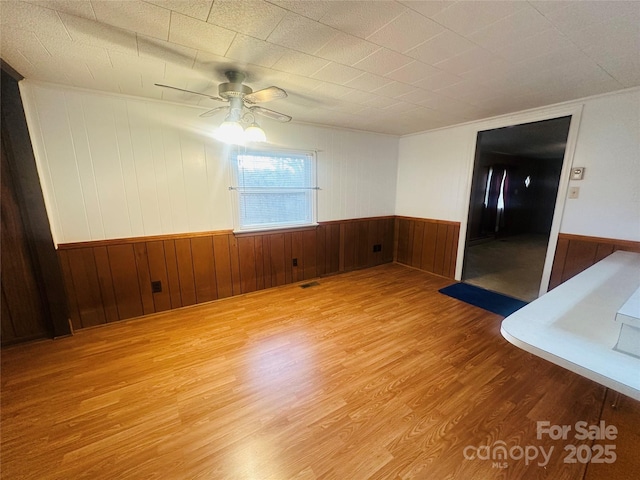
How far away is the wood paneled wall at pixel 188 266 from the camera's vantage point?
2.55 metres

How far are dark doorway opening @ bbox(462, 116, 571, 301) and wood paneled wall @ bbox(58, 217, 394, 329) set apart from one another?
2221 millimetres

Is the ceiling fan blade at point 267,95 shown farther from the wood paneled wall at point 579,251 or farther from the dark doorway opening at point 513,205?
the wood paneled wall at point 579,251

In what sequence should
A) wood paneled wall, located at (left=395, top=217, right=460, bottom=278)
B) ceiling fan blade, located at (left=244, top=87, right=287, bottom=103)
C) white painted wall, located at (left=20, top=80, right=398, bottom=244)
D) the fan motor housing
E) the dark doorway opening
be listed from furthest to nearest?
wood paneled wall, located at (left=395, top=217, right=460, bottom=278) < the dark doorway opening < white painted wall, located at (left=20, top=80, right=398, bottom=244) < the fan motor housing < ceiling fan blade, located at (left=244, top=87, right=287, bottom=103)

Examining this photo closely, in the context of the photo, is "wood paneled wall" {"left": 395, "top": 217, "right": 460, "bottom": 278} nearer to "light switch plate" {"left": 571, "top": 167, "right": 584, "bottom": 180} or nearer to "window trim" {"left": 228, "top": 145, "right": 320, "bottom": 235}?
"light switch plate" {"left": 571, "top": 167, "right": 584, "bottom": 180}

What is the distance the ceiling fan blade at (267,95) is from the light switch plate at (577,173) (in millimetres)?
3003

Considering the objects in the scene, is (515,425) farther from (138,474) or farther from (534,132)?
(534,132)

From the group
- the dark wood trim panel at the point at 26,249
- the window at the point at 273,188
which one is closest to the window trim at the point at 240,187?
the window at the point at 273,188

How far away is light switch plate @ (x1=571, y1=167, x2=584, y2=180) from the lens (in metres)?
2.61

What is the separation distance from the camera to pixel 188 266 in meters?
3.00

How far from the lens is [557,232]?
281 centimetres

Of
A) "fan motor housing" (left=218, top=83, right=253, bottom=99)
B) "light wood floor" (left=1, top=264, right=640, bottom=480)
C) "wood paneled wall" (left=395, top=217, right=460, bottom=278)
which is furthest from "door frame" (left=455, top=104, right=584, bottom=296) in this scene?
"fan motor housing" (left=218, top=83, right=253, bottom=99)

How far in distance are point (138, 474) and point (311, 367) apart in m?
1.14

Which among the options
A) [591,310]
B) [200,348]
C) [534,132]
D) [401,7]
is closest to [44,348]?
[200,348]

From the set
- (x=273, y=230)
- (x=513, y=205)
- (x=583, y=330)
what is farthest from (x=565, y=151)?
(x=513, y=205)
